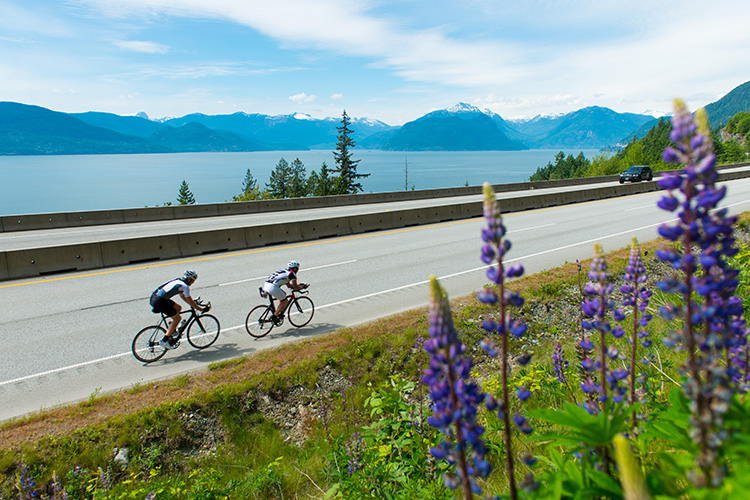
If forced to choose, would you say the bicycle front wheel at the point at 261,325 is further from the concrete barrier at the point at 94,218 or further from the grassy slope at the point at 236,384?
the concrete barrier at the point at 94,218

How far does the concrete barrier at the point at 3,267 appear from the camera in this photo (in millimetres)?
14531

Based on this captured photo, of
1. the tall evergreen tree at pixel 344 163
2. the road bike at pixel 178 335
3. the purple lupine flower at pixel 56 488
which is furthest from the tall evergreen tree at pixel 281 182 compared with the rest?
the purple lupine flower at pixel 56 488

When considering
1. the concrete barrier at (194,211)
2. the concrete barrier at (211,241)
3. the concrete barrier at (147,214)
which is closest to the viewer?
the concrete barrier at (211,241)

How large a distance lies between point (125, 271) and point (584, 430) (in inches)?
662

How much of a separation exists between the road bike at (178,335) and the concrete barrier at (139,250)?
854cm

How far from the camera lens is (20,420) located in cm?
643

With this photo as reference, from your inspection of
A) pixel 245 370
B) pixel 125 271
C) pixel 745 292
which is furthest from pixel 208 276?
pixel 745 292

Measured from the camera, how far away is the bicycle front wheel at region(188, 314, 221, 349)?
368 inches

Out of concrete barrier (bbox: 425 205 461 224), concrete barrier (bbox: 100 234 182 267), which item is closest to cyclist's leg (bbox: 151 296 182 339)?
concrete barrier (bbox: 100 234 182 267)

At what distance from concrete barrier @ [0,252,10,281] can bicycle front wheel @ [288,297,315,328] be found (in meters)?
10.6

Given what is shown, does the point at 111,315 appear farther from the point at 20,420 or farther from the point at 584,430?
the point at 584,430

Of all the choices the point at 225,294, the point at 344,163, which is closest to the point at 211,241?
the point at 225,294

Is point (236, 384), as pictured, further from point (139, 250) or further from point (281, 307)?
point (139, 250)

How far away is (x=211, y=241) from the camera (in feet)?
60.4
